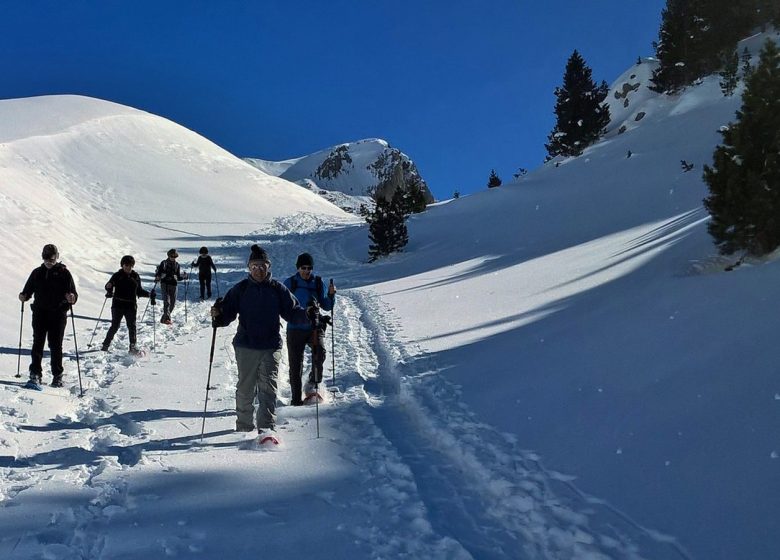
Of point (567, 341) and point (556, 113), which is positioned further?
point (556, 113)

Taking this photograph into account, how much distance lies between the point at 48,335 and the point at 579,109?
42.5 metres

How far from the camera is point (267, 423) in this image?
18.7 ft

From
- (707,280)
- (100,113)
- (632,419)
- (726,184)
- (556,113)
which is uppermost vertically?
(100,113)

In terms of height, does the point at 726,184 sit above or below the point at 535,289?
above

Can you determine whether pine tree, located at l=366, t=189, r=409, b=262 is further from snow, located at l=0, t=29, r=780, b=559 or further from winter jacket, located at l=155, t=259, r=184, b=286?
winter jacket, located at l=155, t=259, r=184, b=286

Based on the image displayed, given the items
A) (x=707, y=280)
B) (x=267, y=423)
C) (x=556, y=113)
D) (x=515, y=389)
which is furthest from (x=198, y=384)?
(x=556, y=113)

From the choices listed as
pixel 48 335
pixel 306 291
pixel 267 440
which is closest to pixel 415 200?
pixel 306 291

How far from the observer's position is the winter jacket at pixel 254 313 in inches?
225

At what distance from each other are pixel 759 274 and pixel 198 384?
821 centimetres

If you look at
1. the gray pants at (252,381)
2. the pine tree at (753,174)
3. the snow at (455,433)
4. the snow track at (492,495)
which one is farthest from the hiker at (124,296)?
the pine tree at (753,174)

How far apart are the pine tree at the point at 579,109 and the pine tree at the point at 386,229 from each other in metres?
19.7

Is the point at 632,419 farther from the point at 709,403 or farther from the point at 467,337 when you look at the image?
the point at 467,337

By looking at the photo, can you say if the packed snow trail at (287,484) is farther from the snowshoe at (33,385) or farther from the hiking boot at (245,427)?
the hiking boot at (245,427)

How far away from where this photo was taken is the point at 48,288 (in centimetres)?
723
